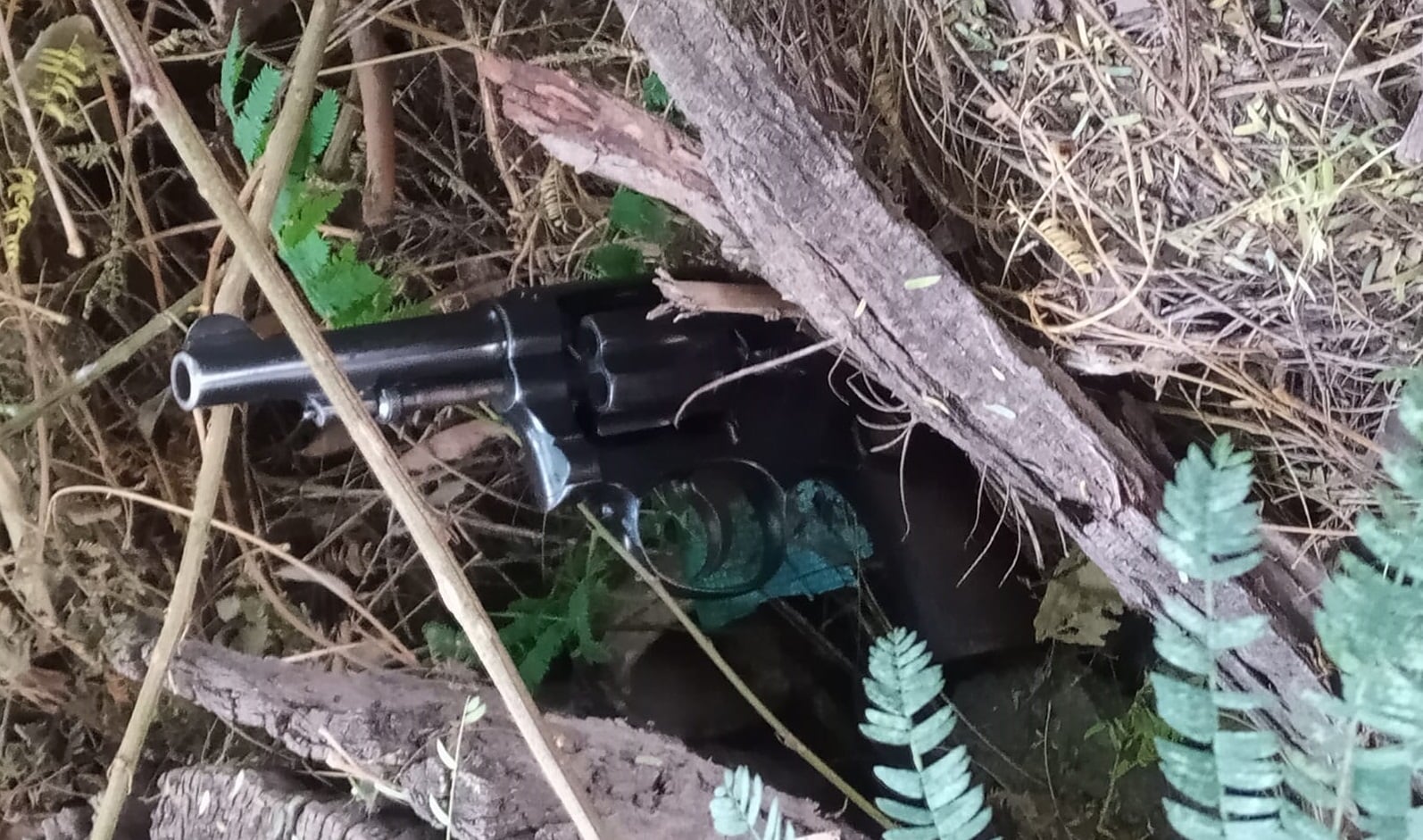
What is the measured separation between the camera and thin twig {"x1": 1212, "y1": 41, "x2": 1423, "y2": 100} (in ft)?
1.64

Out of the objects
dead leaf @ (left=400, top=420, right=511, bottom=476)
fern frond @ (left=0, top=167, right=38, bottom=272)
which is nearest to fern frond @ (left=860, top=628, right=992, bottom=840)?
dead leaf @ (left=400, top=420, right=511, bottom=476)

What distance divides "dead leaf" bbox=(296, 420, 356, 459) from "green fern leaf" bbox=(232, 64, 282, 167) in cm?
29

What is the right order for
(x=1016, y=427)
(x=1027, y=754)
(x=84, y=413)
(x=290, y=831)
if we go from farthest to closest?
(x=84, y=413) → (x=1027, y=754) → (x=290, y=831) → (x=1016, y=427)

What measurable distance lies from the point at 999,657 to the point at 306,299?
56 centimetres

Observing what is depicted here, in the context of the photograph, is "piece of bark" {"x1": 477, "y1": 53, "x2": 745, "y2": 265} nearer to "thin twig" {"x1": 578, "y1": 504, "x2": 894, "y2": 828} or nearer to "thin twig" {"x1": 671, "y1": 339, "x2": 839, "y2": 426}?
"thin twig" {"x1": 671, "y1": 339, "x2": 839, "y2": 426}

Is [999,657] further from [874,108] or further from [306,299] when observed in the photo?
[306,299]

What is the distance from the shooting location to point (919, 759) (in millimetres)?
474

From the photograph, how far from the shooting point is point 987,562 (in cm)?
84

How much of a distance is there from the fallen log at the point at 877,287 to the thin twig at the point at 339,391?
0.63 ft

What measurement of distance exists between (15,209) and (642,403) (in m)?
0.54

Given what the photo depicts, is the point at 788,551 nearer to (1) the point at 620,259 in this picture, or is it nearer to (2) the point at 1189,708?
(1) the point at 620,259

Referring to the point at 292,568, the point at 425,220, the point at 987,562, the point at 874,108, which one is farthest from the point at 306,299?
the point at 987,562

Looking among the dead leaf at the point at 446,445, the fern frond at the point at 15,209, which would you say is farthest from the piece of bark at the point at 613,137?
the fern frond at the point at 15,209

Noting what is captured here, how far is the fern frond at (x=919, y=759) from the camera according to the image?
460mm
